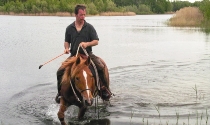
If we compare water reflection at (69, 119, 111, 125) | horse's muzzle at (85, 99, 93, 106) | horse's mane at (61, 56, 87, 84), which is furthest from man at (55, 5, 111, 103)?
horse's muzzle at (85, 99, 93, 106)

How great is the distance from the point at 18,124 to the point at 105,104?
8.80ft

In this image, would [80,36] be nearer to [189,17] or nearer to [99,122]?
[99,122]

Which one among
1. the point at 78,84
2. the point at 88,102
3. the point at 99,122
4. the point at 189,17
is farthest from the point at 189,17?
the point at 88,102

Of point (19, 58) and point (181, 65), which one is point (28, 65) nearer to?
point (19, 58)

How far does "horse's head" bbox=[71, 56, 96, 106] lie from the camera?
6496 mm

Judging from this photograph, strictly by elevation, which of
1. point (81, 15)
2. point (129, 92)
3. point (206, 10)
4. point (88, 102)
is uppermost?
point (81, 15)

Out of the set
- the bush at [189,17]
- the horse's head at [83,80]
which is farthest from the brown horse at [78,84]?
the bush at [189,17]

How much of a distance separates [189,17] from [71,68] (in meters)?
42.3

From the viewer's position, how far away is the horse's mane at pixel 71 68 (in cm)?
689

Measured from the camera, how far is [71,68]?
7.29 m

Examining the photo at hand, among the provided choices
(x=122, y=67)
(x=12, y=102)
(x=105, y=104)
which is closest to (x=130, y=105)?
(x=105, y=104)

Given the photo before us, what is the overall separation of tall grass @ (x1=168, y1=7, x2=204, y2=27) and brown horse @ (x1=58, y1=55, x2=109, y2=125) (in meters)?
40.4

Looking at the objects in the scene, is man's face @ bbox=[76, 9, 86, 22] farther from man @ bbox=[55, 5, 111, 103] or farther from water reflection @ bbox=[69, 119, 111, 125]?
water reflection @ bbox=[69, 119, 111, 125]

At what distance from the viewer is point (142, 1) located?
171000mm
